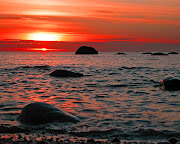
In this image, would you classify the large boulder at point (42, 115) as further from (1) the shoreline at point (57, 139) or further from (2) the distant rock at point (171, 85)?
(2) the distant rock at point (171, 85)

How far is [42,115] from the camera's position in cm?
899

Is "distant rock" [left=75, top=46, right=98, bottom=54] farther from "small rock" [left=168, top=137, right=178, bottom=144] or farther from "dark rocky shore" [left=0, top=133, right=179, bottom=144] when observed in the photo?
"small rock" [left=168, top=137, right=178, bottom=144]

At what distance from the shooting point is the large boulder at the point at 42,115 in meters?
8.83

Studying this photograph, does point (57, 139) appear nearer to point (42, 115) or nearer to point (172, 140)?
point (42, 115)

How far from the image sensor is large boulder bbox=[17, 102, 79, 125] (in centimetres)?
883

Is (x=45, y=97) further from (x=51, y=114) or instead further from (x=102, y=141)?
(x=102, y=141)

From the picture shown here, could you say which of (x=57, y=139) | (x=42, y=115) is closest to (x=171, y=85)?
(x=42, y=115)

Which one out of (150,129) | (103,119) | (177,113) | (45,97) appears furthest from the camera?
(45,97)

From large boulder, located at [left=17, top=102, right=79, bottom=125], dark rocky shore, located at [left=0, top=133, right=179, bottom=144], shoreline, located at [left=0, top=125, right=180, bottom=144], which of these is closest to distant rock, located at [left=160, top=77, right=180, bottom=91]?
large boulder, located at [left=17, top=102, right=79, bottom=125]

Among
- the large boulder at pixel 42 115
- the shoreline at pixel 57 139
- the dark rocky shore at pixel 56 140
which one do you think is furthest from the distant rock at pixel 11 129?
the large boulder at pixel 42 115

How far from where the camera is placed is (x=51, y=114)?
29.8 ft

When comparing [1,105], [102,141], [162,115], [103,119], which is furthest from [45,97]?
[102,141]

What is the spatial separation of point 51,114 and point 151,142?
11.9 ft

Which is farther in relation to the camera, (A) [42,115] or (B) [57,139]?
A: (A) [42,115]
